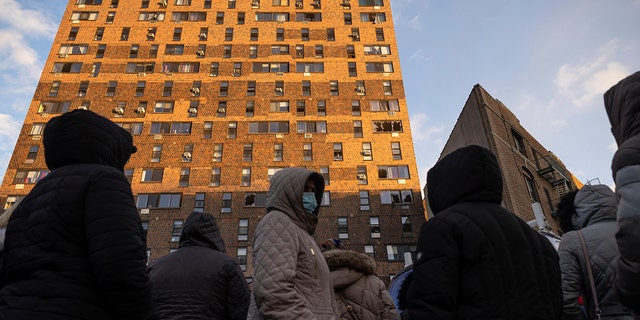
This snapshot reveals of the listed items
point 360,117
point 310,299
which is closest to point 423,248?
point 310,299

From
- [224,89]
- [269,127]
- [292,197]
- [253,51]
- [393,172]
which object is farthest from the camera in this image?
[253,51]

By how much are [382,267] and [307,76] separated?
1853cm

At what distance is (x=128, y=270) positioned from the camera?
2.11 meters

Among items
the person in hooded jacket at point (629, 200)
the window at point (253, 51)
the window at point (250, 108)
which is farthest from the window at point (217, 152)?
the person in hooded jacket at point (629, 200)

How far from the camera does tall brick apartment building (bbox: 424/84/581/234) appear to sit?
76.1 ft

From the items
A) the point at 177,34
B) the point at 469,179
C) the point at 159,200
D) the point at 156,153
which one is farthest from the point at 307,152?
the point at 469,179

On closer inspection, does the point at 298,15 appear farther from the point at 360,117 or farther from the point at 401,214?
the point at 401,214

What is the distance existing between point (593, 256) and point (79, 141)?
388 centimetres

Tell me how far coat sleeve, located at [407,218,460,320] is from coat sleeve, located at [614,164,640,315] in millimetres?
870

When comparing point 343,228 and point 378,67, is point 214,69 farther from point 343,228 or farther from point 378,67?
point 343,228

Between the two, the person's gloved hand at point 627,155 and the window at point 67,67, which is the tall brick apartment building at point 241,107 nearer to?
the window at point 67,67

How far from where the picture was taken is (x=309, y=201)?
3.50m

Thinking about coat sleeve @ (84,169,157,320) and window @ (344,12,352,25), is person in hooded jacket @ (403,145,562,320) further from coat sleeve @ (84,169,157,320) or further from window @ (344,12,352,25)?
window @ (344,12,352,25)

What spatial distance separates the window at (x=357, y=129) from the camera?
3553 cm
